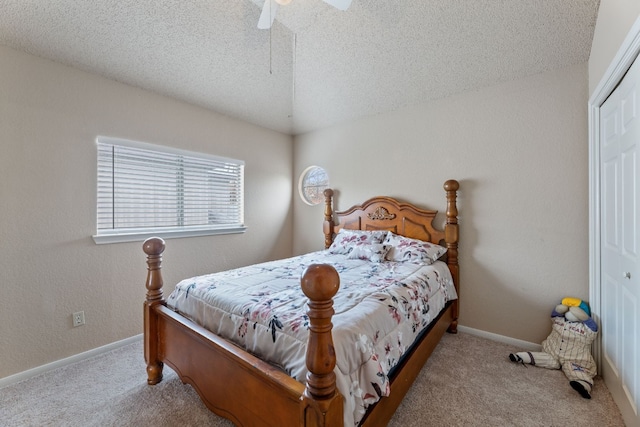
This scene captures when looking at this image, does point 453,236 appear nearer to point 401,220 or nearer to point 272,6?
point 401,220

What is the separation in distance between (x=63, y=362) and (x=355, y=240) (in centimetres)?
269

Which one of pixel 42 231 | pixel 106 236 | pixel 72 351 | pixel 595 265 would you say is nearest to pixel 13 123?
pixel 42 231

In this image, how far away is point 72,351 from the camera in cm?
212

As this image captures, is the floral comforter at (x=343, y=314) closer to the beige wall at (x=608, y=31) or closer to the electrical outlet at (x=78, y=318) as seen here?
the electrical outlet at (x=78, y=318)

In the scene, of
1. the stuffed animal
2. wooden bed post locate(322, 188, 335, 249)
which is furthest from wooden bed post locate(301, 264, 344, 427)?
wooden bed post locate(322, 188, 335, 249)

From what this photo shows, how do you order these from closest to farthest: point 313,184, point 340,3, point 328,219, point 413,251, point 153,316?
point 340,3, point 153,316, point 413,251, point 328,219, point 313,184

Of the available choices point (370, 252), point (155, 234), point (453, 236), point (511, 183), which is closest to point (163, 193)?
point (155, 234)

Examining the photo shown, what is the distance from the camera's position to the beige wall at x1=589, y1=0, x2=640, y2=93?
4.37 ft

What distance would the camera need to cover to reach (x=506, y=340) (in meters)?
2.38

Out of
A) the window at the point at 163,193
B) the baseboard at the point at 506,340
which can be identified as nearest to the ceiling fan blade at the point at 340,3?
the window at the point at 163,193

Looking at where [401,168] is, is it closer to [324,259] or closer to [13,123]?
[324,259]

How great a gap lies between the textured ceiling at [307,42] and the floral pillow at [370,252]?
161 cm

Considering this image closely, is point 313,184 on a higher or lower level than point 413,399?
higher

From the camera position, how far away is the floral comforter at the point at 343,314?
1.12 meters
